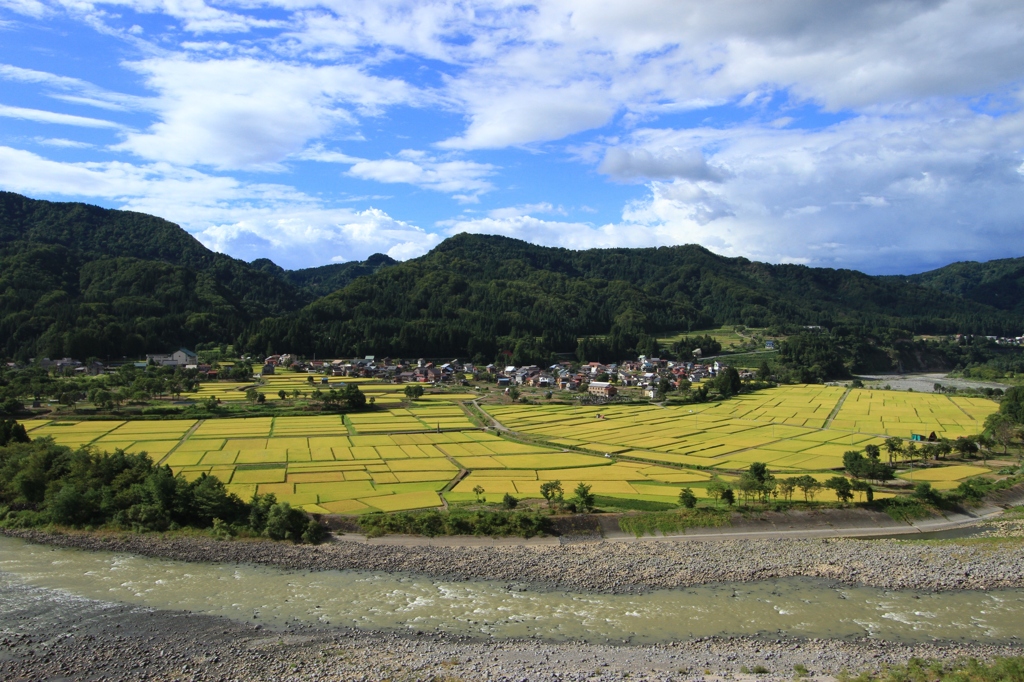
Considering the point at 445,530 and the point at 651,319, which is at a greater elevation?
the point at 651,319

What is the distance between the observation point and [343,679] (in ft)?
46.3

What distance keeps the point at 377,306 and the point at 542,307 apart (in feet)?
109

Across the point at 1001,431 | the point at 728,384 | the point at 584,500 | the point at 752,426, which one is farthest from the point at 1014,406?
the point at 584,500

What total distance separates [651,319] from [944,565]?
362 feet

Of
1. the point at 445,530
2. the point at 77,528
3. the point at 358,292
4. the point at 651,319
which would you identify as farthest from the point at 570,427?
the point at 651,319

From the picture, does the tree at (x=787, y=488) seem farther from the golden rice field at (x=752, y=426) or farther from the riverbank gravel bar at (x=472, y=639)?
the golden rice field at (x=752, y=426)

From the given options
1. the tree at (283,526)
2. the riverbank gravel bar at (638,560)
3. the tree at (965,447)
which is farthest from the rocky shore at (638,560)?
the tree at (965,447)

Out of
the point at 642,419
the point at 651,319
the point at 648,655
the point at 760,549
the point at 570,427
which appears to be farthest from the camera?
the point at 651,319

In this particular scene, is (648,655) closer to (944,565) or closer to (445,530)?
(445,530)

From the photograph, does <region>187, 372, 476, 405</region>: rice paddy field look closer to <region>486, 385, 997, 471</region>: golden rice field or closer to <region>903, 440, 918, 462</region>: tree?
<region>486, 385, 997, 471</region>: golden rice field

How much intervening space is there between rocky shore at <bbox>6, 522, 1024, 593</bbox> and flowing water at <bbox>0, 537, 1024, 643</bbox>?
20.7 inches

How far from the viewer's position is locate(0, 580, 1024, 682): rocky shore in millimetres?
14562

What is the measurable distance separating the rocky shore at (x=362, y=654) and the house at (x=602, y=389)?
154 feet

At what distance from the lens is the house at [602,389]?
63.5 m
